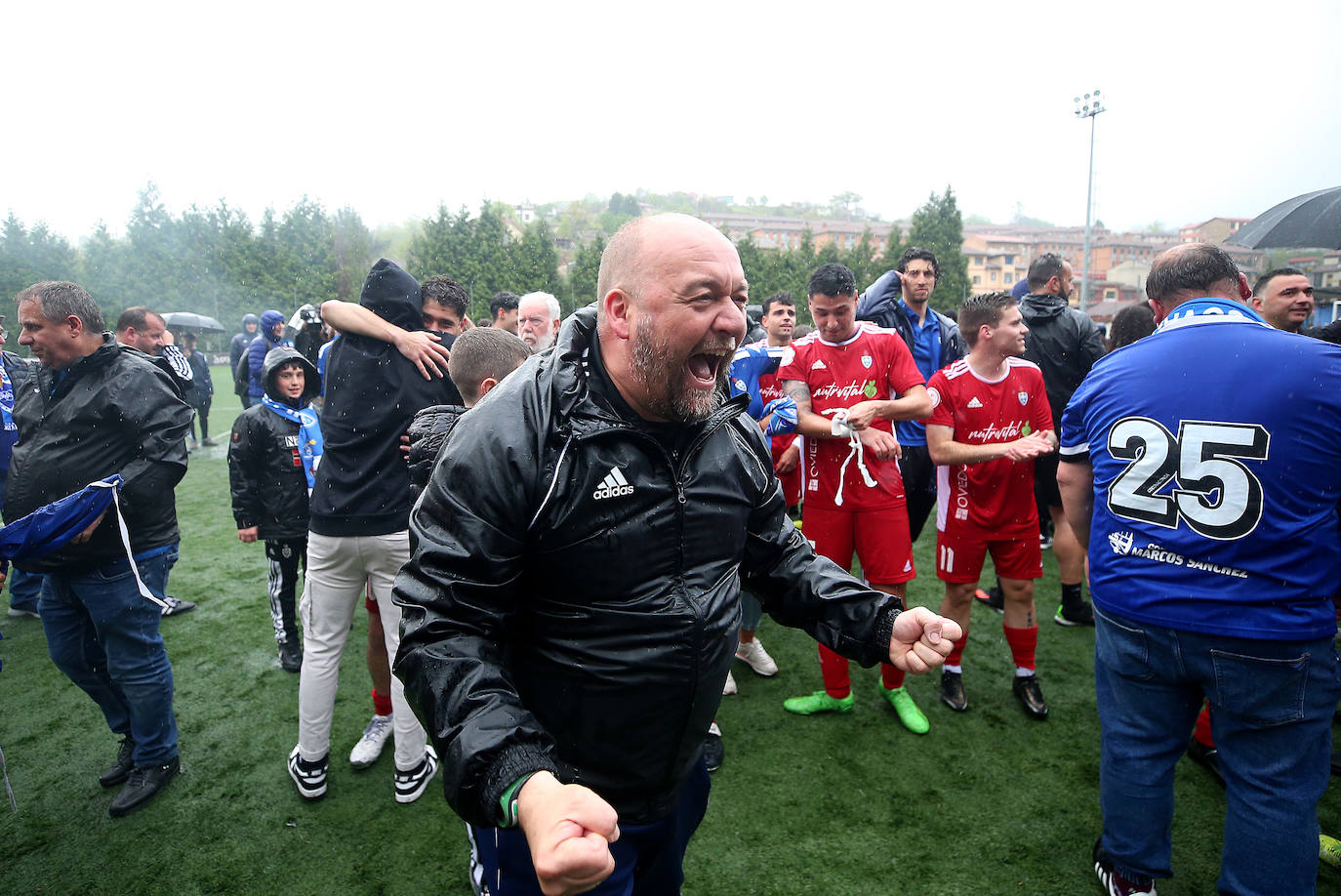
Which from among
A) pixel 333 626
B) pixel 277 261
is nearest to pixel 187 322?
pixel 333 626

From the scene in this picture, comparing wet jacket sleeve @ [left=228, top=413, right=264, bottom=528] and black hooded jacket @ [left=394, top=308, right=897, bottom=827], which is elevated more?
black hooded jacket @ [left=394, top=308, right=897, bottom=827]

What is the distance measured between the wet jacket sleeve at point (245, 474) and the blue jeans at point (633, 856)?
130 inches

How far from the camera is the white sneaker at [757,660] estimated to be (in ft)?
15.0

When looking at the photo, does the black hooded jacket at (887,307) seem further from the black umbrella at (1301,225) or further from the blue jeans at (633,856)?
the blue jeans at (633,856)

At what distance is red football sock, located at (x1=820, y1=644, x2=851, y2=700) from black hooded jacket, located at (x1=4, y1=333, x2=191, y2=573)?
3.60 meters

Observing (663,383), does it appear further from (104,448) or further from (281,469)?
(281,469)

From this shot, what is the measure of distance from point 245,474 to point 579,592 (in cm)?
390

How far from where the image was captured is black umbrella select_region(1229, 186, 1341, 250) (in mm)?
4984

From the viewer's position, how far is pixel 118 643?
10.8ft

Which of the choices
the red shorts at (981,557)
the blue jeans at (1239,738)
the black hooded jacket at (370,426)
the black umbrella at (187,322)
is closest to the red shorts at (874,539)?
the red shorts at (981,557)

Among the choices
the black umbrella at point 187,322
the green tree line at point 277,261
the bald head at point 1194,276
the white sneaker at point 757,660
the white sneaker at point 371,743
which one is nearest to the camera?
the bald head at point 1194,276

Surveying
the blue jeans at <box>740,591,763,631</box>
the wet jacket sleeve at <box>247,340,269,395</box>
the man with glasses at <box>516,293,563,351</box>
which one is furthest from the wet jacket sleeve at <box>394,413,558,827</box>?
the wet jacket sleeve at <box>247,340,269,395</box>

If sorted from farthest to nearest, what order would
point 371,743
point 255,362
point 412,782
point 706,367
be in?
point 255,362, point 371,743, point 412,782, point 706,367

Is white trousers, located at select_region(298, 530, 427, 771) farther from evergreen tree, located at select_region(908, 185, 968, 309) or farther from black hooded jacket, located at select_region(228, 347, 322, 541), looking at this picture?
evergreen tree, located at select_region(908, 185, 968, 309)
